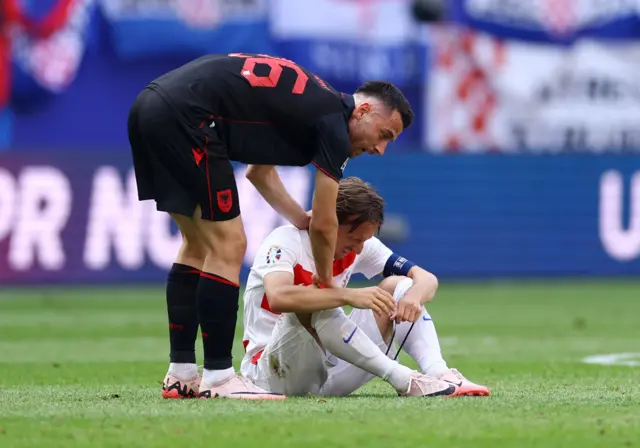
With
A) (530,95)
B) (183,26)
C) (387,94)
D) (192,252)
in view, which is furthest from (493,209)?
(387,94)

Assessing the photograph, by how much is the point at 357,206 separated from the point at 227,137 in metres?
0.69

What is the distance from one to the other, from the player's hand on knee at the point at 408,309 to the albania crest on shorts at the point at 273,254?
612 mm

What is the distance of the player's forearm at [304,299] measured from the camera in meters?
6.15

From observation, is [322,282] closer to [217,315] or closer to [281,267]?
[281,267]

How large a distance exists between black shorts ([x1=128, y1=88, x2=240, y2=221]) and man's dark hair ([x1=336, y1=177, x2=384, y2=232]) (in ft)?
1.62

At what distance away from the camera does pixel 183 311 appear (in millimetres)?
6801

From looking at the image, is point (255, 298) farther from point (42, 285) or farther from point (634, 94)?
point (634, 94)

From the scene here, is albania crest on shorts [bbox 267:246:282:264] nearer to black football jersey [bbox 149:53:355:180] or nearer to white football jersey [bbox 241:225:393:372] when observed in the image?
white football jersey [bbox 241:225:393:372]

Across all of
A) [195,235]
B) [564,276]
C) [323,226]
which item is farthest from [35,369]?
[564,276]

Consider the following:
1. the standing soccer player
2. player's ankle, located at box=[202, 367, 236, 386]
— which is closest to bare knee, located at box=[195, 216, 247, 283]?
the standing soccer player

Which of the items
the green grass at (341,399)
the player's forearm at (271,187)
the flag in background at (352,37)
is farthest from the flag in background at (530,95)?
Result: the player's forearm at (271,187)

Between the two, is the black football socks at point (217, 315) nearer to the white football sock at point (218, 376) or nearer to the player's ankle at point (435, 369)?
the white football sock at point (218, 376)

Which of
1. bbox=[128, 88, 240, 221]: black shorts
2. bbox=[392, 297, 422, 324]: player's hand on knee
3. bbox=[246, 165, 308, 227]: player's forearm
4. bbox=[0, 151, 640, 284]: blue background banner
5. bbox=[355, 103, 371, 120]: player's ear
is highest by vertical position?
bbox=[355, 103, 371, 120]: player's ear

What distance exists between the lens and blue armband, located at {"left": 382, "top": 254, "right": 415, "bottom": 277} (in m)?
6.85
